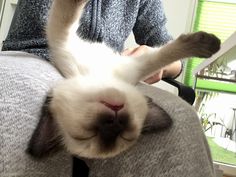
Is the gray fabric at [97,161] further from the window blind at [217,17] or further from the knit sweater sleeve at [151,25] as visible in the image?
the window blind at [217,17]

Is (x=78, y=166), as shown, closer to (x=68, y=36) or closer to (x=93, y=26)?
(x=68, y=36)

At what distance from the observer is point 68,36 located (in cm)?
75

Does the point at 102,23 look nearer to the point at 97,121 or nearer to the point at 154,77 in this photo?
the point at 154,77

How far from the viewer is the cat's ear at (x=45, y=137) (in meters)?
0.49

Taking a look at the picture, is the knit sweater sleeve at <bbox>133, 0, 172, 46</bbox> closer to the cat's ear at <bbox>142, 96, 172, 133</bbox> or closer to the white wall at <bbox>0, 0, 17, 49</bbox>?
the cat's ear at <bbox>142, 96, 172, 133</bbox>

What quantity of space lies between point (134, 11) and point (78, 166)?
0.67m

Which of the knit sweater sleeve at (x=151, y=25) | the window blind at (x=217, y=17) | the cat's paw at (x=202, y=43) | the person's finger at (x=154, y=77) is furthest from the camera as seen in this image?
the window blind at (x=217, y=17)

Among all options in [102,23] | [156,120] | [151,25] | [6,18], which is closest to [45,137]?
[156,120]

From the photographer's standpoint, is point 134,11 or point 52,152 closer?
point 52,152

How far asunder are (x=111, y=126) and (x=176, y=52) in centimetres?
29

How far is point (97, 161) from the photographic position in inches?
21.0

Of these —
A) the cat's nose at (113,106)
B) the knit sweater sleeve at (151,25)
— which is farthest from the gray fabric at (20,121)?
the knit sweater sleeve at (151,25)

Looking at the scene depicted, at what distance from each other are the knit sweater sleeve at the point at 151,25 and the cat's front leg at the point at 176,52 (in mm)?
413

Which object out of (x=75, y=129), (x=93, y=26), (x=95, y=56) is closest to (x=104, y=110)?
(x=75, y=129)
